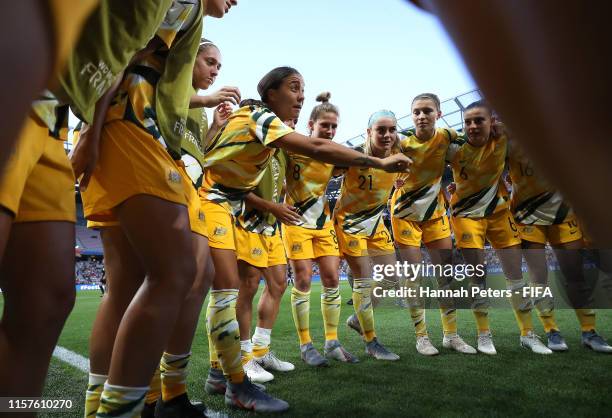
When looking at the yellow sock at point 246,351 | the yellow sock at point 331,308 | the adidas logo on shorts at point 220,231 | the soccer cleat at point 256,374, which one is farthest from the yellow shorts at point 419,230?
the adidas logo on shorts at point 220,231

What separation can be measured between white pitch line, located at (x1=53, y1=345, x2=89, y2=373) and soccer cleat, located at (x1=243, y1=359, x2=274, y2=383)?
126 centimetres

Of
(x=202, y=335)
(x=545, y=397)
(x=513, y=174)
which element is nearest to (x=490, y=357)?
(x=545, y=397)

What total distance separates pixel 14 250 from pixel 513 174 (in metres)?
4.83

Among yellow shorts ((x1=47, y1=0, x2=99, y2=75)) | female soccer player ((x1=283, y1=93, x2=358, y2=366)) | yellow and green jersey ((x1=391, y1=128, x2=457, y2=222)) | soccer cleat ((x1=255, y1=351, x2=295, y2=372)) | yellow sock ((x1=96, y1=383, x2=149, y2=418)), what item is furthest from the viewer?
yellow and green jersey ((x1=391, y1=128, x2=457, y2=222))

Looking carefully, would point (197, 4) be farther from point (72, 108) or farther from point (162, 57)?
point (72, 108)

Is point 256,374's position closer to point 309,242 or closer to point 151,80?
point 309,242

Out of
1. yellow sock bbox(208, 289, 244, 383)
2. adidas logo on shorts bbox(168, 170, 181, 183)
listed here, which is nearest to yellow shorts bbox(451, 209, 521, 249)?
yellow sock bbox(208, 289, 244, 383)

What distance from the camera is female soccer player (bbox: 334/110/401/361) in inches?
192

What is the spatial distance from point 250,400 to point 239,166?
5.04 ft

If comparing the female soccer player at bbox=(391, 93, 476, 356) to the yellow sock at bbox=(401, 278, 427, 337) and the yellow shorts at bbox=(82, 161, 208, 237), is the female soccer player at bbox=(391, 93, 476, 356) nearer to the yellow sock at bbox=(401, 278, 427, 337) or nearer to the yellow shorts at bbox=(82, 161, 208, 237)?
the yellow sock at bbox=(401, 278, 427, 337)

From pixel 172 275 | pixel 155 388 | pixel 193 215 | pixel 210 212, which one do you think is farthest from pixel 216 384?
pixel 172 275

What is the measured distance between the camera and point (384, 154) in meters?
4.93

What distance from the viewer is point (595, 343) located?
4.27m

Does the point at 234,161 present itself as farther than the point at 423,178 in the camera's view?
No
